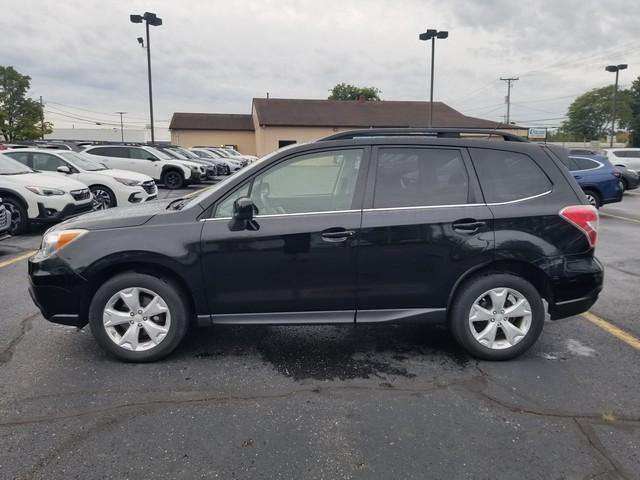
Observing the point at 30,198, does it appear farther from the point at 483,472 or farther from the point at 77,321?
the point at 483,472

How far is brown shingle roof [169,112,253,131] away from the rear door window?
4737 centimetres

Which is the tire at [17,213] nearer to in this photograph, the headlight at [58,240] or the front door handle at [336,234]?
the headlight at [58,240]

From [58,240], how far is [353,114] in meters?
42.6

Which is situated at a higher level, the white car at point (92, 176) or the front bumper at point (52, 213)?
the white car at point (92, 176)

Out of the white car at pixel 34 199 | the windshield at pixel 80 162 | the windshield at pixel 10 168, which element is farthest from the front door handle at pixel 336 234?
the windshield at pixel 80 162

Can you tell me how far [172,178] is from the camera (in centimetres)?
1811

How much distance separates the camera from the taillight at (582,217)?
3721 millimetres

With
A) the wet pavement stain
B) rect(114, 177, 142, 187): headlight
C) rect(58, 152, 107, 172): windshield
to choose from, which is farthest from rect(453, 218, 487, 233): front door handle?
rect(58, 152, 107, 172): windshield

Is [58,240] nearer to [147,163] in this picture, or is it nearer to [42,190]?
[42,190]

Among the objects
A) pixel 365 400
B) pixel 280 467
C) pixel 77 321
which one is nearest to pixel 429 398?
pixel 365 400

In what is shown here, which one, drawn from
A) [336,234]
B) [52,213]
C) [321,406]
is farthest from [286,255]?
[52,213]

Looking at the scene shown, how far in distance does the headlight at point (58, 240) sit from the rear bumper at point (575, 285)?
3.57 metres

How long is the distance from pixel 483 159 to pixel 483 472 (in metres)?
2.28

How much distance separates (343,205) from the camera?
3703 millimetres
